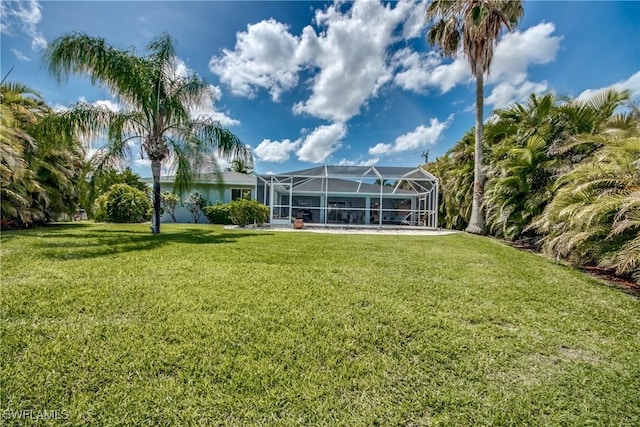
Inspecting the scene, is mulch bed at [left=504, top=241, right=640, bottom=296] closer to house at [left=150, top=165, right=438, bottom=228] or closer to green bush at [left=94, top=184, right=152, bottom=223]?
house at [left=150, top=165, right=438, bottom=228]

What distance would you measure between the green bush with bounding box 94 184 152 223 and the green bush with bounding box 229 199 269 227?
212 inches

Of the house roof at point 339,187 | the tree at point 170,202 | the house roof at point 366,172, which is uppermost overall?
the house roof at point 366,172

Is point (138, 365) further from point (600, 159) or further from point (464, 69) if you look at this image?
point (464, 69)

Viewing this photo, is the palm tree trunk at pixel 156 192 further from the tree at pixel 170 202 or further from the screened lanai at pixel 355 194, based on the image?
the tree at pixel 170 202

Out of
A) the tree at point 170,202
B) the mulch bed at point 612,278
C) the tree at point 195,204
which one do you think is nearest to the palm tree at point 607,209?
the mulch bed at point 612,278

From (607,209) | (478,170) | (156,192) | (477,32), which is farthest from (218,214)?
(607,209)

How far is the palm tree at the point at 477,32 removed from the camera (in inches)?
448

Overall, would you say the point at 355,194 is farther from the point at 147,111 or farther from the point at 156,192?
the point at 147,111

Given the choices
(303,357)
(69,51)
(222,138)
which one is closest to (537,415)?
(303,357)

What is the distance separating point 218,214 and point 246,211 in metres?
4.04

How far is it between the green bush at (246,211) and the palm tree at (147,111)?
14.4 ft

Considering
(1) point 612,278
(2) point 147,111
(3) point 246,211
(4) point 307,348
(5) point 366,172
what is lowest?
(4) point 307,348

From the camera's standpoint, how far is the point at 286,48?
13.8 metres

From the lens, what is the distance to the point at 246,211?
51.5ft
